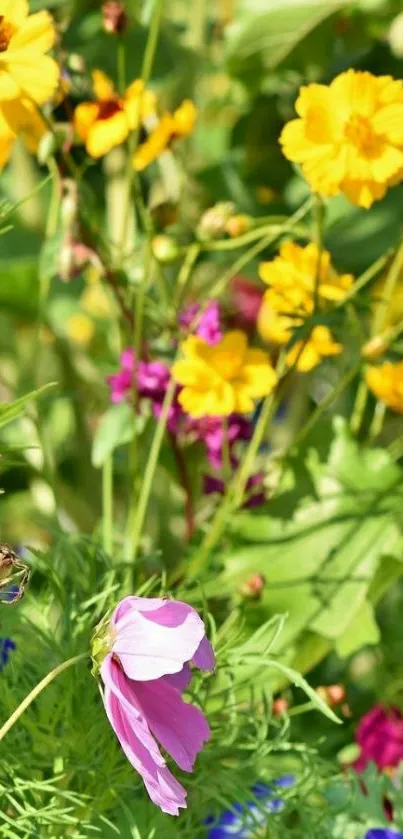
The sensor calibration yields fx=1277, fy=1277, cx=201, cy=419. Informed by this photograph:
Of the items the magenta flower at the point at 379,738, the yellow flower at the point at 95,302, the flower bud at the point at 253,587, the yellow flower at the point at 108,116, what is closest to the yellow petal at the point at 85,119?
the yellow flower at the point at 108,116

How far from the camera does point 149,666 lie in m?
0.35

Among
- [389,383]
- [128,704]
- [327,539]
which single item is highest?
[128,704]

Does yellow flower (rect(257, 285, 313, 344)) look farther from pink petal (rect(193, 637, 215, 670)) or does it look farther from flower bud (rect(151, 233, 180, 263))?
pink petal (rect(193, 637, 215, 670))

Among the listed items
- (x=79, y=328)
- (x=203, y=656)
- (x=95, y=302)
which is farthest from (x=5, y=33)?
(x=95, y=302)

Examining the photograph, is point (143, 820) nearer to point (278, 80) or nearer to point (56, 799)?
point (56, 799)

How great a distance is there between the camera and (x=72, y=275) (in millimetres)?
606

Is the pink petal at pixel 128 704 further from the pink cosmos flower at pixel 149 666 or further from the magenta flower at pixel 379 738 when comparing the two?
the magenta flower at pixel 379 738

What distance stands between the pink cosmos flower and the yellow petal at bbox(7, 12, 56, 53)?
0.21m

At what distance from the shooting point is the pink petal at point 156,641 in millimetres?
346

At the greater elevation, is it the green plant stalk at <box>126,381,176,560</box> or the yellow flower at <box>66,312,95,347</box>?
the green plant stalk at <box>126,381,176,560</box>

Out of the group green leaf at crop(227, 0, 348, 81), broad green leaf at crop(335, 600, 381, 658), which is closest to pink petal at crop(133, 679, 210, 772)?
broad green leaf at crop(335, 600, 381, 658)

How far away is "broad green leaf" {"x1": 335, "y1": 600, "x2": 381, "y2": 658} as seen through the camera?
0.62 metres

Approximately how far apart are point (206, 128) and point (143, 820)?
2.35ft

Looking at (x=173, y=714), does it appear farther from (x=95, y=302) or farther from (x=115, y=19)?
(x=95, y=302)
